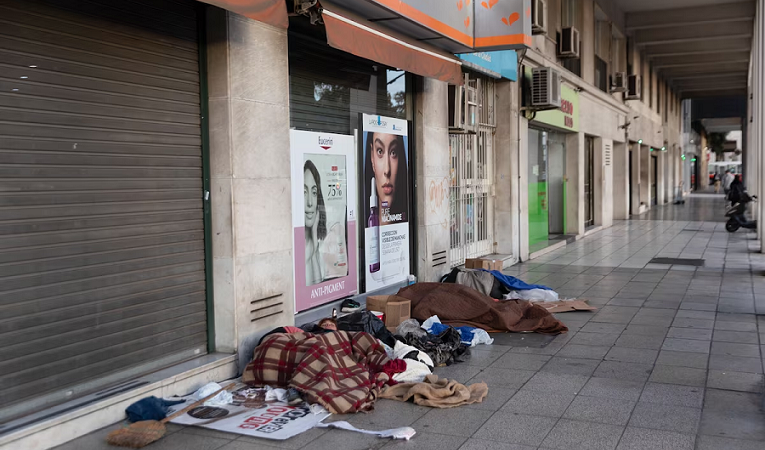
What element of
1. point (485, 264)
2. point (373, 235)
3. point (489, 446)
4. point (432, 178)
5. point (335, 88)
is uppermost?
point (335, 88)

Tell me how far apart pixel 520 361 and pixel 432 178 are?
12.4 feet

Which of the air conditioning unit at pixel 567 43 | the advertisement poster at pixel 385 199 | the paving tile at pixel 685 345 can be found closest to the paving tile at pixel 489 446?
the paving tile at pixel 685 345

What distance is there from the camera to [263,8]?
487 centimetres

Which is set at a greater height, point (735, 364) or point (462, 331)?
point (462, 331)

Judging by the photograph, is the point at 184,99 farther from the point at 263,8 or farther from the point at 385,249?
the point at 385,249

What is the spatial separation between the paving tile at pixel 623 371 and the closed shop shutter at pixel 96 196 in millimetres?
3206

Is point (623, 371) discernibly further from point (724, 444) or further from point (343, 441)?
point (343, 441)

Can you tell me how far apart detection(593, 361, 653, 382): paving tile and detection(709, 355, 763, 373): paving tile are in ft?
1.84

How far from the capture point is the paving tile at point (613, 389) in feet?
15.9

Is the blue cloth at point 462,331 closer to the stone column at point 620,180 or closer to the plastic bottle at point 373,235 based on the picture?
the plastic bottle at point 373,235

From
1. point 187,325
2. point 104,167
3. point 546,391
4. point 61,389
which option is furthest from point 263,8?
point 546,391

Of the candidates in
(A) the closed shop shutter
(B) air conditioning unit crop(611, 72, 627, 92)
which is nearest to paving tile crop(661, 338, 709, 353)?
(A) the closed shop shutter

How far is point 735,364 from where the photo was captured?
18.4ft

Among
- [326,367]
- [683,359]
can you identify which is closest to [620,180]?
[683,359]
